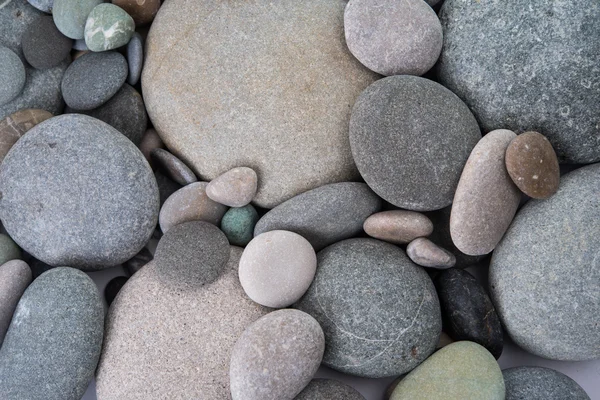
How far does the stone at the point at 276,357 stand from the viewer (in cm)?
134

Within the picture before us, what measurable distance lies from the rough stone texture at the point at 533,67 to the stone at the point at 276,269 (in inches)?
27.3

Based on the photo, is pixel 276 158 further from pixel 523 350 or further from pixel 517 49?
pixel 523 350

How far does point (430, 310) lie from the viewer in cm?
149

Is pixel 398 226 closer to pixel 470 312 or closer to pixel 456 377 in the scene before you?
pixel 470 312

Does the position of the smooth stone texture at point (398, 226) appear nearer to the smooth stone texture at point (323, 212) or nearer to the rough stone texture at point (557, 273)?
the smooth stone texture at point (323, 212)

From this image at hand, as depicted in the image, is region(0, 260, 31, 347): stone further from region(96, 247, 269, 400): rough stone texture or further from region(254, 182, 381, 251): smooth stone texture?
region(254, 182, 381, 251): smooth stone texture

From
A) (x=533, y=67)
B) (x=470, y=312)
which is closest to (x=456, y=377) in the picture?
(x=470, y=312)

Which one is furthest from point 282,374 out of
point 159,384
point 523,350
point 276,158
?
point 523,350

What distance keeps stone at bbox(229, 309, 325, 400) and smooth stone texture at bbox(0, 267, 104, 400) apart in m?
0.42

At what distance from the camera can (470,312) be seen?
1.52 metres

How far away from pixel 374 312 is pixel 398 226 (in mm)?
261

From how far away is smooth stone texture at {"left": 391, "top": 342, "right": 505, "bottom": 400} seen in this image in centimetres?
140

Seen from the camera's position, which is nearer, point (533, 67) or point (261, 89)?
point (533, 67)

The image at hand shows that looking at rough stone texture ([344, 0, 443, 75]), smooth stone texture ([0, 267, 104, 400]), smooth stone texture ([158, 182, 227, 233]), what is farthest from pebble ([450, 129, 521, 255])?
smooth stone texture ([0, 267, 104, 400])
